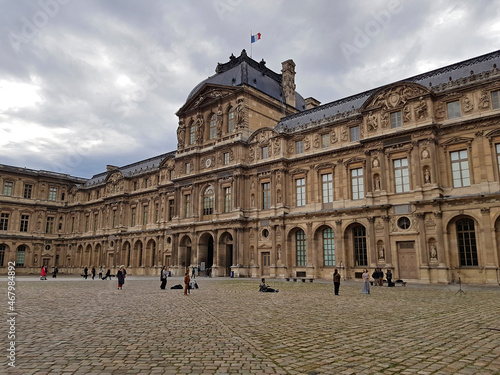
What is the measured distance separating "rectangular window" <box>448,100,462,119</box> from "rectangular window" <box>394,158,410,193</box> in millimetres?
4897

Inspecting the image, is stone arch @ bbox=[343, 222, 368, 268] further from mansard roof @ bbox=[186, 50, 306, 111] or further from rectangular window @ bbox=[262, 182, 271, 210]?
mansard roof @ bbox=[186, 50, 306, 111]

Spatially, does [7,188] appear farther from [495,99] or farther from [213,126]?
[495,99]

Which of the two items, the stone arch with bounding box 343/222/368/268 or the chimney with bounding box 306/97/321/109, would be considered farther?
the chimney with bounding box 306/97/321/109

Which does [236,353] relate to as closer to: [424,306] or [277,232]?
[424,306]

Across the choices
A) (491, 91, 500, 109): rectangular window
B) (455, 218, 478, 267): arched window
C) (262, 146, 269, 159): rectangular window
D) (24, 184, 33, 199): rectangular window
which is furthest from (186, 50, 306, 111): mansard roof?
(24, 184, 33, 199): rectangular window

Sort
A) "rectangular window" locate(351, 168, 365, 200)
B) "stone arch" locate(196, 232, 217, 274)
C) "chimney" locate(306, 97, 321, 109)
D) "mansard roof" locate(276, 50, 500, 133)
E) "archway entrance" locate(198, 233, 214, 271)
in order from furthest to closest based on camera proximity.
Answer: "chimney" locate(306, 97, 321, 109) → "archway entrance" locate(198, 233, 214, 271) → "stone arch" locate(196, 232, 217, 274) → "rectangular window" locate(351, 168, 365, 200) → "mansard roof" locate(276, 50, 500, 133)

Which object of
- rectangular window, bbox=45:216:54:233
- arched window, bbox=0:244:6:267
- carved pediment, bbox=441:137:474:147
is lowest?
arched window, bbox=0:244:6:267

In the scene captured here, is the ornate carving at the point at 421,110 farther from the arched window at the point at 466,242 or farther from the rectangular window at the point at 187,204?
the rectangular window at the point at 187,204

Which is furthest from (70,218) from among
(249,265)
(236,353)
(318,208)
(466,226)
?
(236,353)

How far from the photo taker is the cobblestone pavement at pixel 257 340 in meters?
6.93

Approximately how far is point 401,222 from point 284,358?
27.9 metres

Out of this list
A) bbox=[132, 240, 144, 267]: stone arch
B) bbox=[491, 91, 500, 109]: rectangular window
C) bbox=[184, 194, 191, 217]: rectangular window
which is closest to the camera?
bbox=[491, 91, 500, 109]: rectangular window

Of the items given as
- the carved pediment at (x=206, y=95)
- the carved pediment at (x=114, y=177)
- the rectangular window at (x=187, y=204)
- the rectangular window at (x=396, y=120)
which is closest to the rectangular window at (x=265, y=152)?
the carved pediment at (x=206, y=95)

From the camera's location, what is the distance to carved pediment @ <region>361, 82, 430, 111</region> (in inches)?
1307
